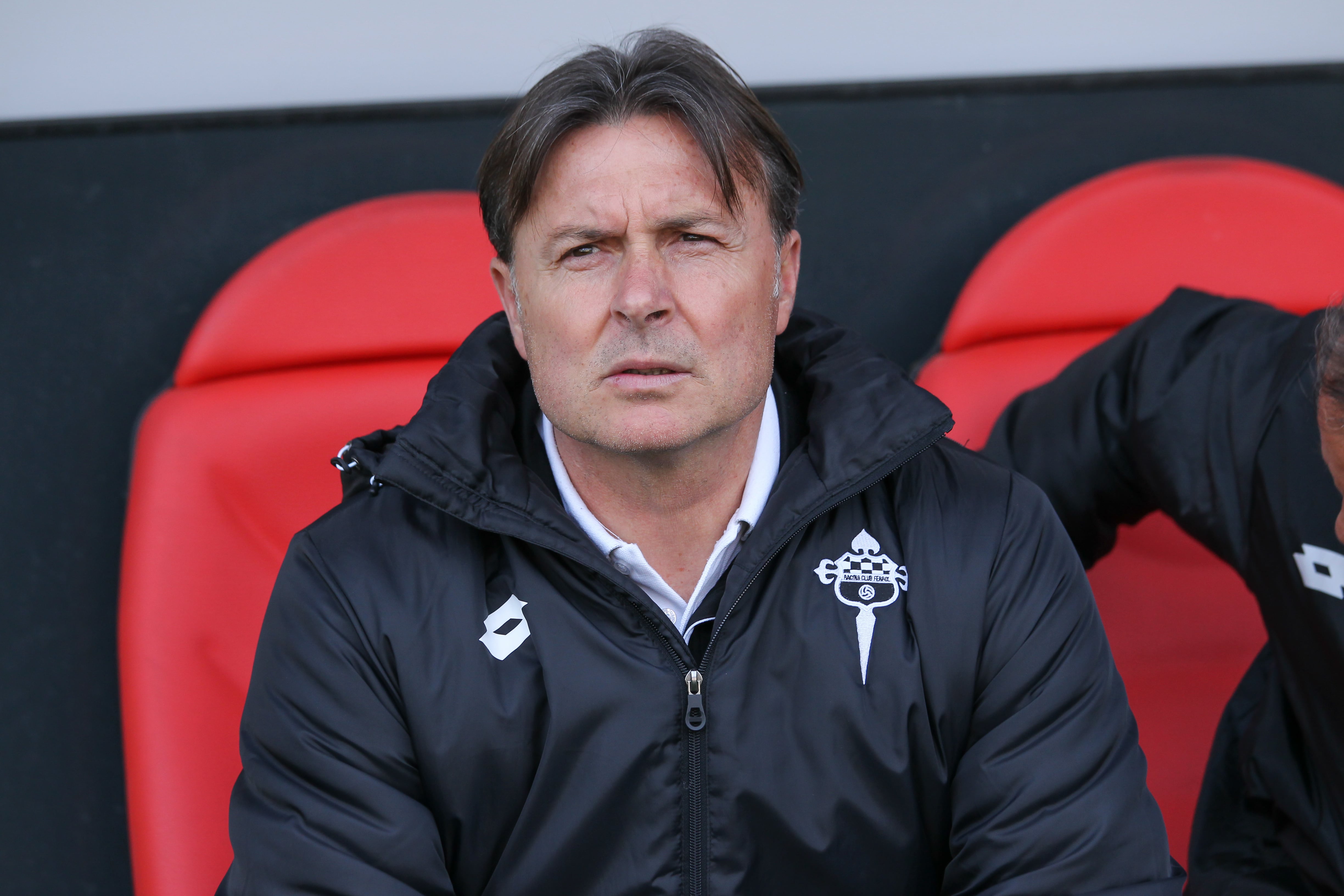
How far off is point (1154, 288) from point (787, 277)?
2.07 feet

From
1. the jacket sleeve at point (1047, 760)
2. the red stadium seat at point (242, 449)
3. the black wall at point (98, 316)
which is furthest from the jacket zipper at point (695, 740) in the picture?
the black wall at point (98, 316)

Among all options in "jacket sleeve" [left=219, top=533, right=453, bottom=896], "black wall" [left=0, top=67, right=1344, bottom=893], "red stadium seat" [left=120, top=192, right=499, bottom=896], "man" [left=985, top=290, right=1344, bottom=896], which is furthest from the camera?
"black wall" [left=0, top=67, right=1344, bottom=893]

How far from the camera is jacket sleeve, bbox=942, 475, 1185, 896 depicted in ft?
3.08

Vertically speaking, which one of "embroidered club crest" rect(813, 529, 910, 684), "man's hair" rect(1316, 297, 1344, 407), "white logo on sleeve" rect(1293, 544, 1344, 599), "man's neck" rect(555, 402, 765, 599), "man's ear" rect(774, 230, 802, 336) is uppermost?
"man's ear" rect(774, 230, 802, 336)

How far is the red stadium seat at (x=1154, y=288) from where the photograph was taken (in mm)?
1450

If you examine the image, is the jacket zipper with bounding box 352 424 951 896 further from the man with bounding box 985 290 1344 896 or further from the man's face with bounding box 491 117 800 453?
the man with bounding box 985 290 1344 896

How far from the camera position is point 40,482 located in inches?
63.7

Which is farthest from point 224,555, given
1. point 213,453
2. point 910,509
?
point 910,509

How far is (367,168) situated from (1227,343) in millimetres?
1089

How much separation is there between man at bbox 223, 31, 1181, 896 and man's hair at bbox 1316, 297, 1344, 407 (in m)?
0.25

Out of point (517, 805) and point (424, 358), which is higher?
point (424, 358)

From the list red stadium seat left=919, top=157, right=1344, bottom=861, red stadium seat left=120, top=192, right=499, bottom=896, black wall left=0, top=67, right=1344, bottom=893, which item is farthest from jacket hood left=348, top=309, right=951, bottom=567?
black wall left=0, top=67, right=1344, bottom=893

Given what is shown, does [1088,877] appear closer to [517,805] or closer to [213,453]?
[517,805]

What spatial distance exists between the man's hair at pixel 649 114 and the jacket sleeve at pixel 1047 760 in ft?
1.23
